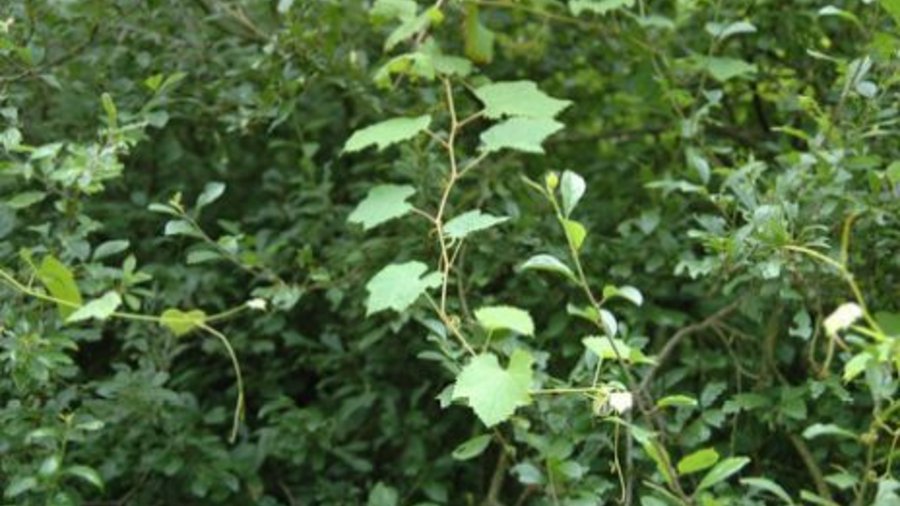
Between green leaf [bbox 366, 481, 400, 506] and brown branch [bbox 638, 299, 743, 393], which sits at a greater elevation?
brown branch [bbox 638, 299, 743, 393]

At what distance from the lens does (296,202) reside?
7.75 feet

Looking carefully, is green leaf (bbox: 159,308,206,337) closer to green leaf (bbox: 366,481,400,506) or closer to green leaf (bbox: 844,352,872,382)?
green leaf (bbox: 366,481,400,506)

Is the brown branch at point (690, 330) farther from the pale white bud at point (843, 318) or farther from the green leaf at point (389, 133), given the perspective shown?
the pale white bud at point (843, 318)

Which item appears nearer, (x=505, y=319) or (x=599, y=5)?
(x=505, y=319)

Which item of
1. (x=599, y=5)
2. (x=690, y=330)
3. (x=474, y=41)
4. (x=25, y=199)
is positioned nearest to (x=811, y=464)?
(x=690, y=330)

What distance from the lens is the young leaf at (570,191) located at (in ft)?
5.19

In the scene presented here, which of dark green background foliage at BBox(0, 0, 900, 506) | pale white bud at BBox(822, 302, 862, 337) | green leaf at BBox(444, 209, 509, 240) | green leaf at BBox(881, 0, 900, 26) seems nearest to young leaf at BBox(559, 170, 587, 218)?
dark green background foliage at BBox(0, 0, 900, 506)

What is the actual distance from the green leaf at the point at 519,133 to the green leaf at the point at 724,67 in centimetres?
33

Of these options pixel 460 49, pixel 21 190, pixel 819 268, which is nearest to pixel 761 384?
pixel 819 268

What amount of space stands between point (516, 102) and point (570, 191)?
46 cm

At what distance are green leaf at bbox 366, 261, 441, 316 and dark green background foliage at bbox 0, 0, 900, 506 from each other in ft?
0.04

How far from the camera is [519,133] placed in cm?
196

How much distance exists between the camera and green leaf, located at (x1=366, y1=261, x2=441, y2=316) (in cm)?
169

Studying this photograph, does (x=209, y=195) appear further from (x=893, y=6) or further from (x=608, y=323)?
(x=893, y=6)
